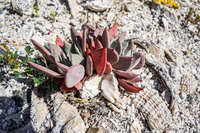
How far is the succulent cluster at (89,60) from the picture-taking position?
1.47 metres

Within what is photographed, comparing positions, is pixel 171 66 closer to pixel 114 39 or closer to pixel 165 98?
pixel 165 98

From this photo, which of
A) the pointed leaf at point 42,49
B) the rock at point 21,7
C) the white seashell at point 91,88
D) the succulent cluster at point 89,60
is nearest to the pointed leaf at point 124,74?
the succulent cluster at point 89,60

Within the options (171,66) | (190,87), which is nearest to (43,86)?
(171,66)

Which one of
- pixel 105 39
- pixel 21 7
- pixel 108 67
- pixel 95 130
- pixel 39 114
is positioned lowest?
pixel 95 130

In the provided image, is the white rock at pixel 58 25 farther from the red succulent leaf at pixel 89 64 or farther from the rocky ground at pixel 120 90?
the red succulent leaf at pixel 89 64

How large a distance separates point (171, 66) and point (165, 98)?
20.5 inches

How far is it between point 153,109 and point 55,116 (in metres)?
1.13

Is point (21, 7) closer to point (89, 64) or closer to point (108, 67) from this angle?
point (89, 64)

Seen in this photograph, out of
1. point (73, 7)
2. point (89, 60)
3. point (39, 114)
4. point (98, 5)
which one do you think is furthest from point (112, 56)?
point (73, 7)

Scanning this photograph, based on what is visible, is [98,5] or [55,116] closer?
[55,116]

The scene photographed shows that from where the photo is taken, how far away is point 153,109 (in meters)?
1.82

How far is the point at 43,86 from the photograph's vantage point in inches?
73.6

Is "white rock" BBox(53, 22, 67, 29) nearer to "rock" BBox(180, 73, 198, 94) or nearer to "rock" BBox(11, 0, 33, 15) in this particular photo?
"rock" BBox(11, 0, 33, 15)

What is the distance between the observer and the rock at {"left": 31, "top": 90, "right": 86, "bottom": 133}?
1512 millimetres
